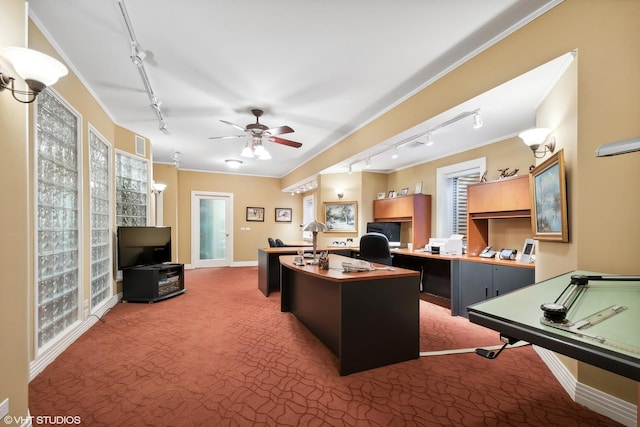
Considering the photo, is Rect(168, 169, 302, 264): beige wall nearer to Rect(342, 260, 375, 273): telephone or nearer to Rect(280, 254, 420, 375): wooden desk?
Rect(280, 254, 420, 375): wooden desk

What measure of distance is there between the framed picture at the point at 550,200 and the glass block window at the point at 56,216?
4.33 m

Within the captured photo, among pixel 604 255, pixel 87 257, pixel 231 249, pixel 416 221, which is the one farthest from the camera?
pixel 231 249

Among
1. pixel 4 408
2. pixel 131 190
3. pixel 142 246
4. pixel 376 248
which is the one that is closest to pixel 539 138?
pixel 376 248

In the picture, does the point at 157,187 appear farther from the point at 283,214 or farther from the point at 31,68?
the point at 31,68

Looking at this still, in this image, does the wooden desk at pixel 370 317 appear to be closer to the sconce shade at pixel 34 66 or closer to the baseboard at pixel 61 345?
the sconce shade at pixel 34 66

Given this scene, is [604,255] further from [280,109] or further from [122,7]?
[122,7]

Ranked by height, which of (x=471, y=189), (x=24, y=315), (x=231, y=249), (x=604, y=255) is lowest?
(x=231, y=249)

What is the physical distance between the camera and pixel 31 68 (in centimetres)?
143

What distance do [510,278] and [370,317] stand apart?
2.09 m

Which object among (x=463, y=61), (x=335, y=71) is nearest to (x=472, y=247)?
(x=463, y=61)

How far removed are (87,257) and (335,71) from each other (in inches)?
144

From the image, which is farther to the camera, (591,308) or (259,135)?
(259,135)

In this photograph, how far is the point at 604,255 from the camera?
1.78m

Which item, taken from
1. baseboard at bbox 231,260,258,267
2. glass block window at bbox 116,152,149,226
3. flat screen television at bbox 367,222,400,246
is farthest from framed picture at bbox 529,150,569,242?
baseboard at bbox 231,260,258,267
